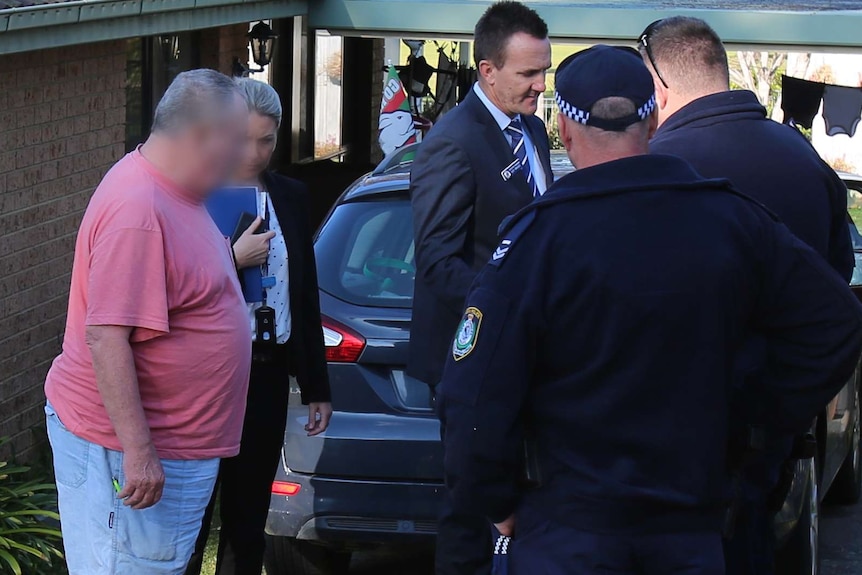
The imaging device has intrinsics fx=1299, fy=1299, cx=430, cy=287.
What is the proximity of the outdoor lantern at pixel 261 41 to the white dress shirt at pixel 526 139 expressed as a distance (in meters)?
6.66

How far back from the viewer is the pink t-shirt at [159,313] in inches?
120

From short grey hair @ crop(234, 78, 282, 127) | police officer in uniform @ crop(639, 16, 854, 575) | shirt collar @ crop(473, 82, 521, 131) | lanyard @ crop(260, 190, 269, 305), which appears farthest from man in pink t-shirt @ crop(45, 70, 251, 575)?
police officer in uniform @ crop(639, 16, 854, 575)

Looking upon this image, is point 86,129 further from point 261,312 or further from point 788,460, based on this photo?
point 788,460

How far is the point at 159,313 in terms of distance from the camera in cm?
307

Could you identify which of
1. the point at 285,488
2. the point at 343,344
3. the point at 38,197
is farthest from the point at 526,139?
the point at 38,197

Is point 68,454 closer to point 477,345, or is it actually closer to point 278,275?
point 278,275

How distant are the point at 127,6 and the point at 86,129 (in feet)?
3.19

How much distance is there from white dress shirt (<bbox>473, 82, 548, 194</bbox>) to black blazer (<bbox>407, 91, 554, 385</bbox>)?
3 cm

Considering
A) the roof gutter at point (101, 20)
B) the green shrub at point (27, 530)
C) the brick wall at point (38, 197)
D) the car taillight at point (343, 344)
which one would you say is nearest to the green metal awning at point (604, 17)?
the roof gutter at point (101, 20)

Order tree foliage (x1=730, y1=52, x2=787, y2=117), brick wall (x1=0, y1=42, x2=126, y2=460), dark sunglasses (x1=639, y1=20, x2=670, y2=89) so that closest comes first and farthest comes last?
dark sunglasses (x1=639, y1=20, x2=670, y2=89)
brick wall (x1=0, y1=42, x2=126, y2=460)
tree foliage (x1=730, y1=52, x2=787, y2=117)

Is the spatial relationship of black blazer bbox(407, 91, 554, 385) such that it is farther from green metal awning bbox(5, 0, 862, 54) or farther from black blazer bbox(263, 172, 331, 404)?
green metal awning bbox(5, 0, 862, 54)

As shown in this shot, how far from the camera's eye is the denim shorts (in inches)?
125

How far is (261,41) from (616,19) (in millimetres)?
3046

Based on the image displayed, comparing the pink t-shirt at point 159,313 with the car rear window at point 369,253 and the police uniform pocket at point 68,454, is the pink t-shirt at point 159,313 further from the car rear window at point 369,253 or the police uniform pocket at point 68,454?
the car rear window at point 369,253
